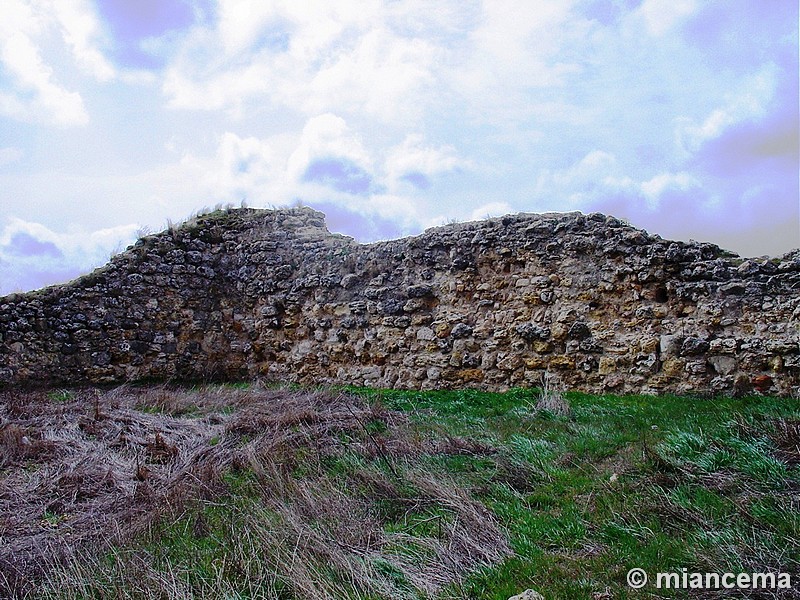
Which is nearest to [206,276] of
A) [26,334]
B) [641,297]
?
[26,334]

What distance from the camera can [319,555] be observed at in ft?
13.6

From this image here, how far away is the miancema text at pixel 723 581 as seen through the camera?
3.43 metres

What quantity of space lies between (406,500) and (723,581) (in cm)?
232

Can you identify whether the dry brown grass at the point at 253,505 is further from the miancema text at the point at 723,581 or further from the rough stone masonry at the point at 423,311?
the rough stone masonry at the point at 423,311

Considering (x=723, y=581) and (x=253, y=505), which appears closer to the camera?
(x=723, y=581)

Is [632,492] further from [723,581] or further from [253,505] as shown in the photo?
[253,505]

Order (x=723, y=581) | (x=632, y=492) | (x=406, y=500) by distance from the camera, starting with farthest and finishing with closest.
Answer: (x=406, y=500) → (x=632, y=492) → (x=723, y=581)

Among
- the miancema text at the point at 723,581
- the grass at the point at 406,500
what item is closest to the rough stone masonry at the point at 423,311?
the grass at the point at 406,500

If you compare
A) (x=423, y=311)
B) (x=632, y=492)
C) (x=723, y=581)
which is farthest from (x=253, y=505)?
(x=423, y=311)

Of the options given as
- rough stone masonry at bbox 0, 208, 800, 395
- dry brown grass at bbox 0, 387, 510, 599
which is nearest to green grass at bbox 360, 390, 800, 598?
dry brown grass at bbox 0, 387, 510, 599

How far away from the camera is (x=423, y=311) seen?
10.7 metres

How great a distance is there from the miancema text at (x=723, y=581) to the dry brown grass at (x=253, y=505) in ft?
3.34

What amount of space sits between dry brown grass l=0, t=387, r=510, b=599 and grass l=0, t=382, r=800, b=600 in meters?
0.02

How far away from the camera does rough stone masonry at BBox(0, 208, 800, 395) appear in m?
8.33
